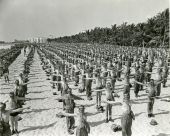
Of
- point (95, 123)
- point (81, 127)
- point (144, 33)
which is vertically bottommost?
point (95, 123)

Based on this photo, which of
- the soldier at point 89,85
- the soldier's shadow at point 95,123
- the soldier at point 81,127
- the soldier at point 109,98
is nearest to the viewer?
the soldier at point 81,127

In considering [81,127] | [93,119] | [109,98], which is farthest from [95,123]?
[81,127]

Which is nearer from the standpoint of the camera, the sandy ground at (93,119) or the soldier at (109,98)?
the sandy ground at (93,119)

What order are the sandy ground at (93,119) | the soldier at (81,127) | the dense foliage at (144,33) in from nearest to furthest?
the soldier at (81,127), the sandy ground at (93,119), the dense foliage at (144,33)

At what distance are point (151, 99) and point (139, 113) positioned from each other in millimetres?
1370

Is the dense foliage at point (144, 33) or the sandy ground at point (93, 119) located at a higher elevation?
the dense foliage at point (144, 33)

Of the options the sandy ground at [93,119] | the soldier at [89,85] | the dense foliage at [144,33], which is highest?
the dense foliage at [144,33]

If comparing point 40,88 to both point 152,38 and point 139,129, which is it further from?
point 152,38

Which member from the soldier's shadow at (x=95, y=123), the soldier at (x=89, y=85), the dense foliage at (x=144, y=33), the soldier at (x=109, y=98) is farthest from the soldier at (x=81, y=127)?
the dense foliage at (x=144, y=33)

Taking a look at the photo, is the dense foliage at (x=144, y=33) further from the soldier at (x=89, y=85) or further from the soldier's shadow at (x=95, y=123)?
the soldier's shadow at (x=95, y=123)

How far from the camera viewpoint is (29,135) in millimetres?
12070

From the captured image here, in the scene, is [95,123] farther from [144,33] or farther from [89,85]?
[144,33]

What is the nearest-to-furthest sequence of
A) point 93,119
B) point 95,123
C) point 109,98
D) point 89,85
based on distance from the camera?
point 109,98
point 95,123
point 93,119
point 89,85

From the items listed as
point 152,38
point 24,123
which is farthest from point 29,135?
point 152,38
